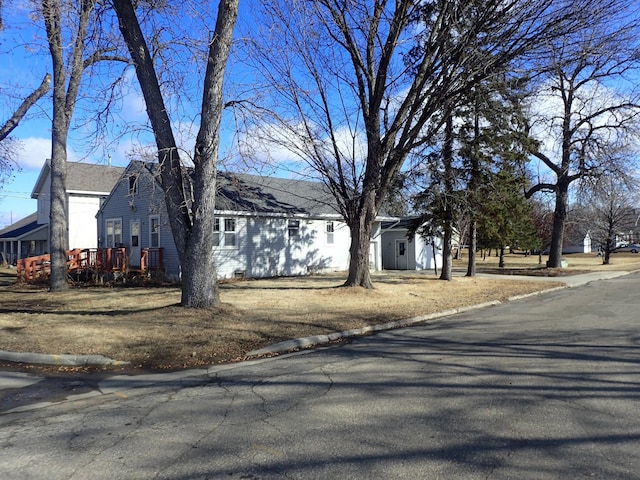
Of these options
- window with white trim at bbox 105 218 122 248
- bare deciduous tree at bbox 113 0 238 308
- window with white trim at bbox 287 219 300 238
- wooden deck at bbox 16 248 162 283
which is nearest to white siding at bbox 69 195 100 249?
window with white trim at bbox 105 218 122 248

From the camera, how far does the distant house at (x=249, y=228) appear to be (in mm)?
21859

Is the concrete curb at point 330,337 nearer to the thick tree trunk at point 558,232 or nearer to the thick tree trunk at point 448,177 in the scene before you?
the thick tree trunk at point 448,177

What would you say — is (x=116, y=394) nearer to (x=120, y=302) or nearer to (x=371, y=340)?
(x=371, y=340)

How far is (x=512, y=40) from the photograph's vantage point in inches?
516

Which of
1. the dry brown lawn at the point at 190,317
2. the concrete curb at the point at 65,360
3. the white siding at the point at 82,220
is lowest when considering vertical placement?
the concrete curb at the point at 65,360

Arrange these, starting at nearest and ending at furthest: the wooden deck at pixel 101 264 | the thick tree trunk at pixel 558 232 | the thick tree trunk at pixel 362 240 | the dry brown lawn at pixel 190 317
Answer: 1. the dry brown lawn at pixel 190 317
2. the thick tree trunk at pixel 362 240
3. the wooden deck at pixel 101 264
4. the thick tree trunk at pixel 558 232

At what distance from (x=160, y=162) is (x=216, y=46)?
2.89 meters

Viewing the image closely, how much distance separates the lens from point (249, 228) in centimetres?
2297

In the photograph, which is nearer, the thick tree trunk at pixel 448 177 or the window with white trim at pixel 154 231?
the thick tree trunk at pixel 448 177

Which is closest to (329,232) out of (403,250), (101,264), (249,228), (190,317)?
(249,228)

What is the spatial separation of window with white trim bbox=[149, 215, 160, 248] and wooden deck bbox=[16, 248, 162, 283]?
53 cm

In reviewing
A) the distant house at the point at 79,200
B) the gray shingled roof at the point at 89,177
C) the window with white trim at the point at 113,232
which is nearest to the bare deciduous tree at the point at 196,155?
the window with white trim at the point at 113,232

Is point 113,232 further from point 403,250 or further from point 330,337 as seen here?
point 330,337

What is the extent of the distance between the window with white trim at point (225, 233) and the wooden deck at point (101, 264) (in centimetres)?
264
